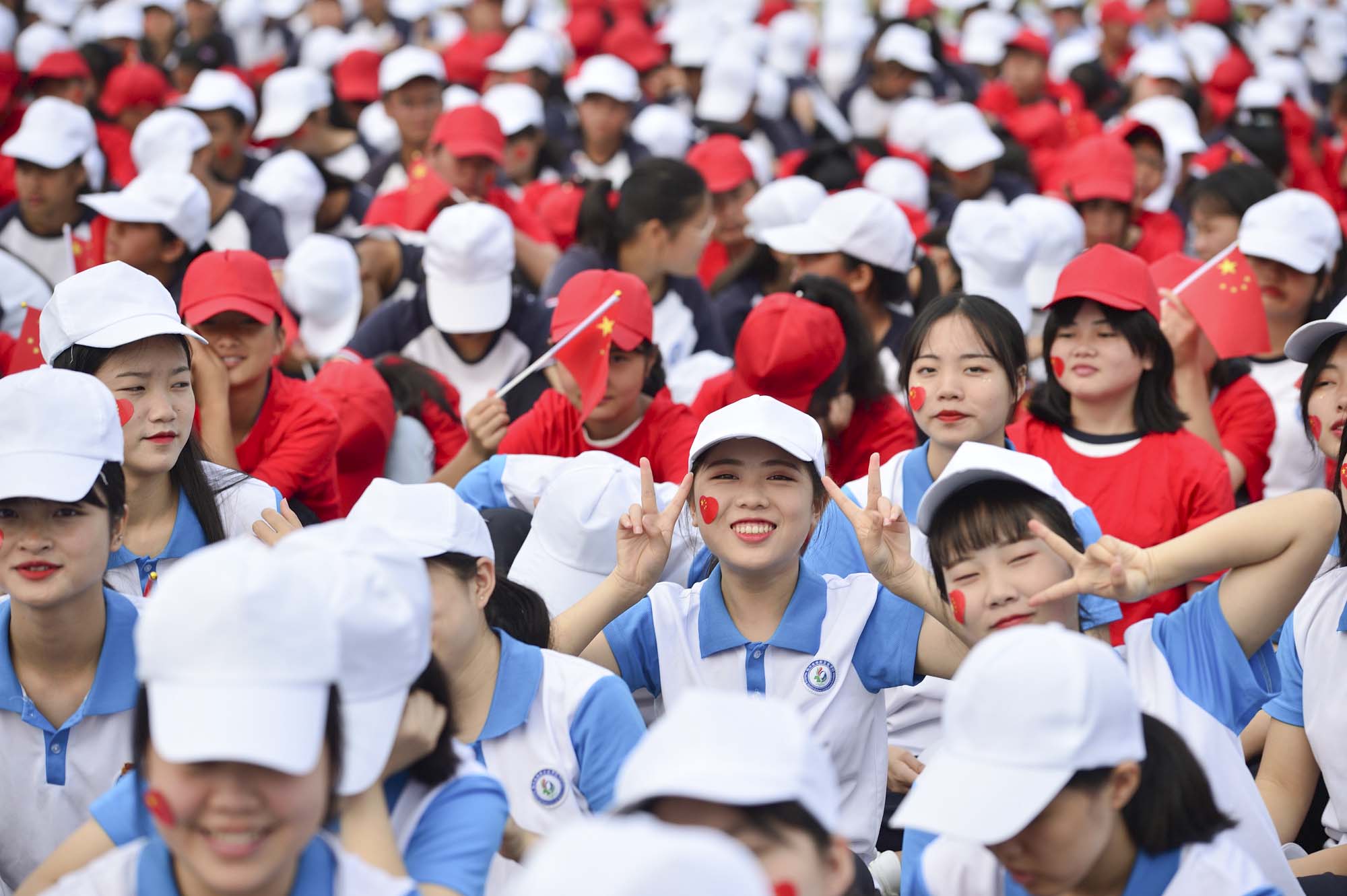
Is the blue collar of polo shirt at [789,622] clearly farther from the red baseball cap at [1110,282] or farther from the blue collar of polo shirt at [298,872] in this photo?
the red baseball cap at [1110,282]

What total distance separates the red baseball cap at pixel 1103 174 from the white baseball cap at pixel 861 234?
1469 millimetres

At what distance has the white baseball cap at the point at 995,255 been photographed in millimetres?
5121

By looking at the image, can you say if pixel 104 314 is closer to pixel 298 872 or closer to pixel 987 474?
pixel 298 872

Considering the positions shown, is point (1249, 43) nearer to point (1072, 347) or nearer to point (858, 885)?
point (1072, 347)

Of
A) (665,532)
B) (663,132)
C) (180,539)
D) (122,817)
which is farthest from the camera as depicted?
(663,132)

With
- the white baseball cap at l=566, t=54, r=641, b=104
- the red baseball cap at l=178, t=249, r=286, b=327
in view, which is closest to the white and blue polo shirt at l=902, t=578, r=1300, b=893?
the red baseball cap at l=178, t=249, r=286, b=327

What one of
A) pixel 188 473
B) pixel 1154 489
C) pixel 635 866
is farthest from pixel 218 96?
pixel 635 866

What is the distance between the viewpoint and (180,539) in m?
2.96

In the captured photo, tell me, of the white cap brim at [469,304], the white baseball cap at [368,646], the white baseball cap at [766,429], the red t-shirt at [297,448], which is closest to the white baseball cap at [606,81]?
the white cap brim at [469,304]

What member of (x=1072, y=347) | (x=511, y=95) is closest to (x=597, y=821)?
(x=1072, y=347)

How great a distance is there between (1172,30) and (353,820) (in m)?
11.8

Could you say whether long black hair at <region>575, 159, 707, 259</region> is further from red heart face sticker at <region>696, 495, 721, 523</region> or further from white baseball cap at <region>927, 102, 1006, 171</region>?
red heart face sticker at <region>696, 495, 721, 523</region>

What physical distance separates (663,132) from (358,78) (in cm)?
260

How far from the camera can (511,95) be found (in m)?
7.94
